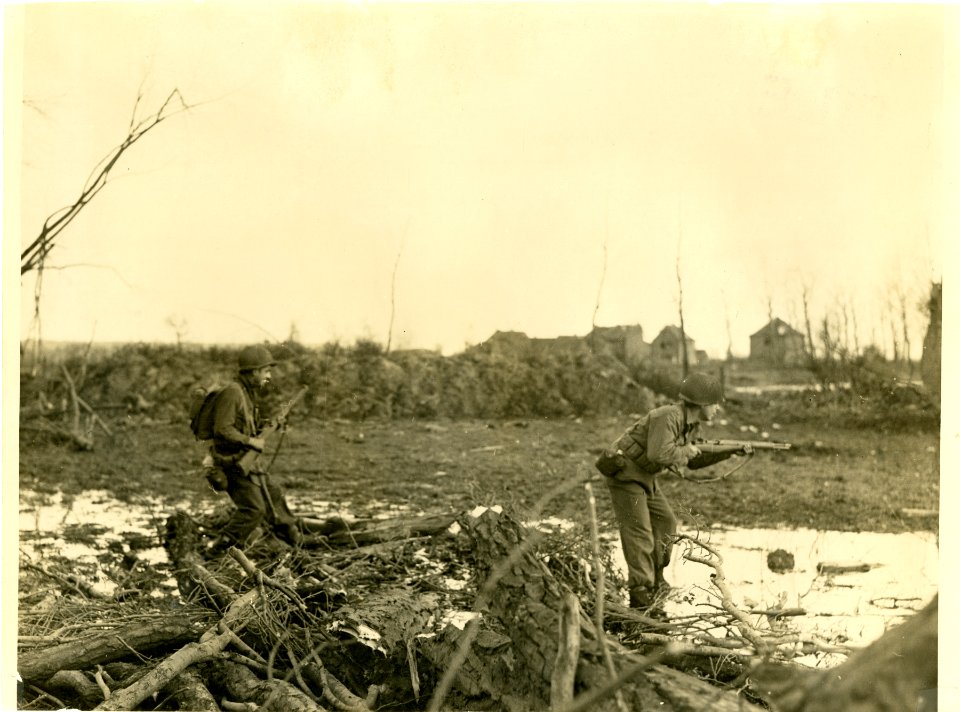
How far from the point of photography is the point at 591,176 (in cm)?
600

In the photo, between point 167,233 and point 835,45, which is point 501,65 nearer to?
point 835,45

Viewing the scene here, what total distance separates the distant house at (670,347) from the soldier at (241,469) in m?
3.05

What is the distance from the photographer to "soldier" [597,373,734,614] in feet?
18.3

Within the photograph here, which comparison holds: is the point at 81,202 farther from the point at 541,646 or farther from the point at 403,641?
the point at 541,646

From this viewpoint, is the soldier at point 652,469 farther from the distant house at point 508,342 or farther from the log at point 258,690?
the log at point 258,690

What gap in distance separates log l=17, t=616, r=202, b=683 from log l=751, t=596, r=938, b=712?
12.2ft

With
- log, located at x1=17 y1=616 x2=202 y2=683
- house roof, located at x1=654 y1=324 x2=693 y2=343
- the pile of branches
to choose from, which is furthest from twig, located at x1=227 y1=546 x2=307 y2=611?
house roof, located at x1=654 y1=324 x2=693 y2=343

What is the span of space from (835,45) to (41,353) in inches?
246

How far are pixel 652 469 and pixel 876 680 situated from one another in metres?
2.84

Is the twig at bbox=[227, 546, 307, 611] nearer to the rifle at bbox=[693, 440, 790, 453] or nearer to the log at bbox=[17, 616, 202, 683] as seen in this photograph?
the log at bbox=[17, 616, 202, 683]

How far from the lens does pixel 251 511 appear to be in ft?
20.5

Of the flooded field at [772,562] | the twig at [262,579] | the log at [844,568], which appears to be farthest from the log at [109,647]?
the log at [844,568]

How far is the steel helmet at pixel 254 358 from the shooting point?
6242mm

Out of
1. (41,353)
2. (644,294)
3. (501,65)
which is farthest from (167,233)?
(644,294)
